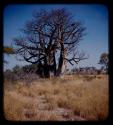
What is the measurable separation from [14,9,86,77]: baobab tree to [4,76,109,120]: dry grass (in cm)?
17

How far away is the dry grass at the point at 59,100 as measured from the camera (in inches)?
78.5

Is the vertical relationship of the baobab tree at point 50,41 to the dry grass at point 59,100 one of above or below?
above

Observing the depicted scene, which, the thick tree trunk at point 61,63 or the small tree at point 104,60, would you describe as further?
the thick tree trunk at point 61,63

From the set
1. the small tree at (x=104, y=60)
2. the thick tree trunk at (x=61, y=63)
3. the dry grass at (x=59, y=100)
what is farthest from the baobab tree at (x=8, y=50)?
the small tree at (x=104, y=60)

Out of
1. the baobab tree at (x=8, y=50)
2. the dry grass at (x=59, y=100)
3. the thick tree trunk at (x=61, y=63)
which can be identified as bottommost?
the dry grass at (x=59, y=100)

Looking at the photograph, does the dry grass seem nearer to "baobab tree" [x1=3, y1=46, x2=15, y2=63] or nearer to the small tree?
the small tree

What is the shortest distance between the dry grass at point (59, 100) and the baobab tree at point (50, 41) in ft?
0.56

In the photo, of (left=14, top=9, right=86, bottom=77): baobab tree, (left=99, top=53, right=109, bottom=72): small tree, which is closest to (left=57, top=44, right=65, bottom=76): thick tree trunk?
→ (left=14, top=9, right=86, bottom=77): baobab tree

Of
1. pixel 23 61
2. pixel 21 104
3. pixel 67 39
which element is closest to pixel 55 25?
pixel 67 39

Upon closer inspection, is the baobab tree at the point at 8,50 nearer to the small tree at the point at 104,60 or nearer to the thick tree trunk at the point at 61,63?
the thick tree trunk at the point at 61,63

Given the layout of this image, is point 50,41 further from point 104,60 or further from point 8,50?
point 104,60

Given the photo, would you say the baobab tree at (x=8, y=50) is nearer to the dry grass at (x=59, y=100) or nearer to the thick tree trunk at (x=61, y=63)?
the dry grass at (x=59, y=100)

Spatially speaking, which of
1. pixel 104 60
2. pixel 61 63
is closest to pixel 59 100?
pixel 61 63
